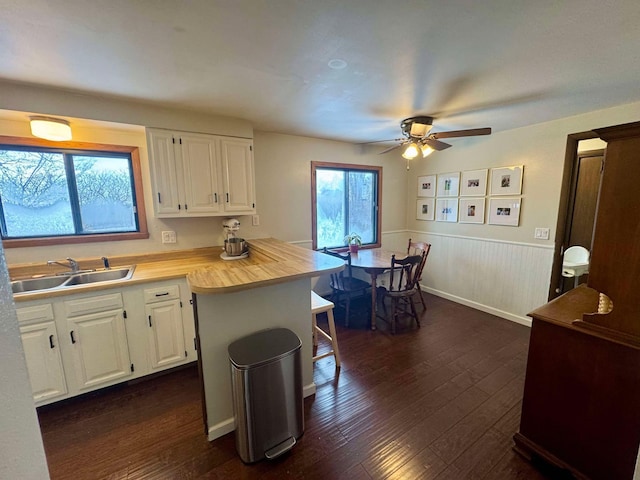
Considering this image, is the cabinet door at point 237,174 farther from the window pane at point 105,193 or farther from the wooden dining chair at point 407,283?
the wooden dining chair at point 407,283

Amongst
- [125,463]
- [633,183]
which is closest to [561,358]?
[633,183]

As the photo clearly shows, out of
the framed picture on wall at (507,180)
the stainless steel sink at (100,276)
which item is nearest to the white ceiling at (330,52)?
the framed picture on wall at (507,180)

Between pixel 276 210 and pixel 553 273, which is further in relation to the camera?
pixel 276 210

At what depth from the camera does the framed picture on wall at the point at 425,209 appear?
4230 mm

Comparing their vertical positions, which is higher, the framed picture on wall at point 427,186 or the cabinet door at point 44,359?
the framed picture on wall at point 427,186

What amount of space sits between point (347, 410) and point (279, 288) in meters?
1.03

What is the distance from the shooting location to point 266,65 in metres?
1.65

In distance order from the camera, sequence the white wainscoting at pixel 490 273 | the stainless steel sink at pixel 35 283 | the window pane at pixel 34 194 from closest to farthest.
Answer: the stainless steel sink at pixel 35 283 → the window pane at pixel 34 194 → the white wainscoting at pixel 490 273

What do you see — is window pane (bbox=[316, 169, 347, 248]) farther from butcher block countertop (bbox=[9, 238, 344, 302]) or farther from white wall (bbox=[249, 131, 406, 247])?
butcher block countertop (bbox=[9, 238, 344, 302])

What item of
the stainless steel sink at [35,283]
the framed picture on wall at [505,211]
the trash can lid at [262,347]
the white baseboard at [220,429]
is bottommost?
the white baseboard at [220,429]

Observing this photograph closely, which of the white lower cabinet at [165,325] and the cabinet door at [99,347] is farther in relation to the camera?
the white lower cabinet at [165,325]

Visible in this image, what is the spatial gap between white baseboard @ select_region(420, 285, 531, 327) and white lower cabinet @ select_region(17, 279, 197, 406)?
3.48 m

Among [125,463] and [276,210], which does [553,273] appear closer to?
[276,210]

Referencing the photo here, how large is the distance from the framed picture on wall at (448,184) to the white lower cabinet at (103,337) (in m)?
3.58
